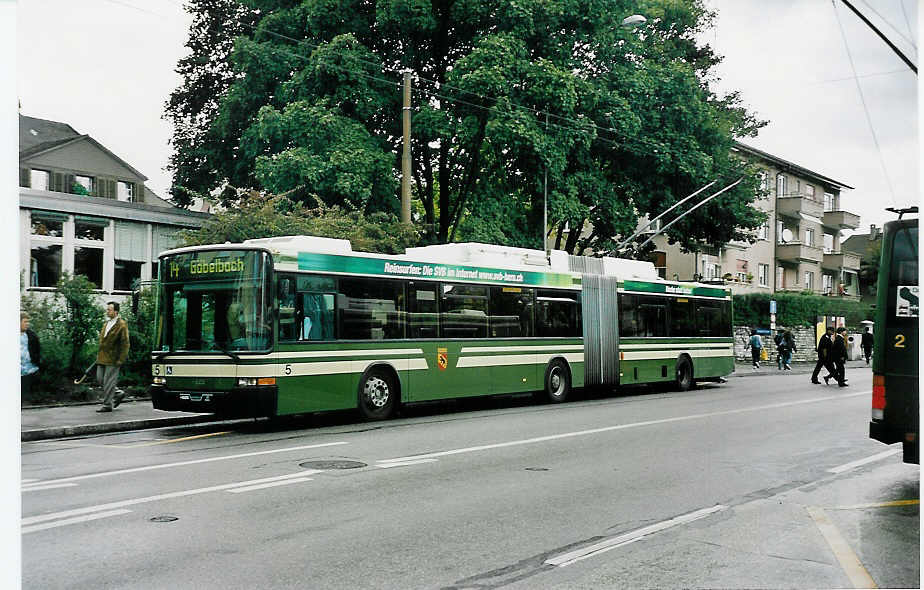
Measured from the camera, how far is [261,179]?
24.9 metres

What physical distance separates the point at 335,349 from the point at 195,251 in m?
2.65

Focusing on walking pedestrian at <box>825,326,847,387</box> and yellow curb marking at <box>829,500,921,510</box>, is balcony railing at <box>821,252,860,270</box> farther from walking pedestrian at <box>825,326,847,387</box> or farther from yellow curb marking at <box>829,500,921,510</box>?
yellow curb marking at <box>829,500,921,510</box>

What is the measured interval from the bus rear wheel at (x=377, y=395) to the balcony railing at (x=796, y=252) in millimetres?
39055

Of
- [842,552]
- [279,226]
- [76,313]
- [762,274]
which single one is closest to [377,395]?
[279,226]

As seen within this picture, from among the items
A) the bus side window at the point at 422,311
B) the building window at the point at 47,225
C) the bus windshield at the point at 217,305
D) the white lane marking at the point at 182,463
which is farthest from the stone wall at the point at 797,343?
the white lane marking at the point at 182,463

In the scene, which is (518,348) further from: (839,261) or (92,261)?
(839,261)

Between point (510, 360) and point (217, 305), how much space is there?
6.68 metres

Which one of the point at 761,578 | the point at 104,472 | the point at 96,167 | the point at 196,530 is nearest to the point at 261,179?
the point at 96,167

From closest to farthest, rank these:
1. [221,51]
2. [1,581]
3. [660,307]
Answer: [1,581] < [660,307] < [221,51]

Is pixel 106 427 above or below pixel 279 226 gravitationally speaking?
below

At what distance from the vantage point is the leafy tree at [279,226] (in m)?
20.5

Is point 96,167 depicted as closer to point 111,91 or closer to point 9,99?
point 111,91

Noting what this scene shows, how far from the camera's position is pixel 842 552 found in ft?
21.5

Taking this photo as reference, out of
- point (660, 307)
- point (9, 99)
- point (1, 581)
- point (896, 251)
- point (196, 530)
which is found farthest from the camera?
point (660, 307)
